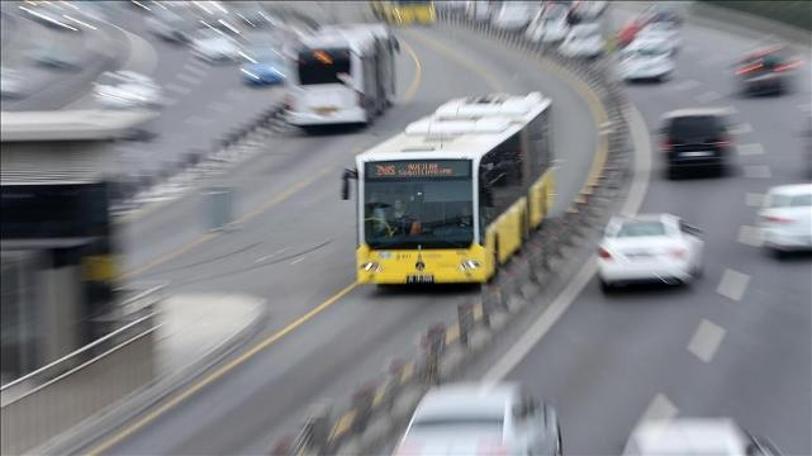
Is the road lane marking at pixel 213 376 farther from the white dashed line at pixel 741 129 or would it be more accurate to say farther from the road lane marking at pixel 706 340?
the white dashed line at pixel 741 129

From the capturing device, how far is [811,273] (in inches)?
1160

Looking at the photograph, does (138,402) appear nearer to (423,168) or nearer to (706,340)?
(423,168)

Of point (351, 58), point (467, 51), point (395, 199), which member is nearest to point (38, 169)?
point (395, 199)

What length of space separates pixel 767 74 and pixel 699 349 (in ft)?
121

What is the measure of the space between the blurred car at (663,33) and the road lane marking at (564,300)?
19455 millimetres

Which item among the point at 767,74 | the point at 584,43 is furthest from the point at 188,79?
the point at 767,74

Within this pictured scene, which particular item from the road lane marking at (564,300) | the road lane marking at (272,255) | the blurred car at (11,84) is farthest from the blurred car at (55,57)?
the road lane marking at (272,255)

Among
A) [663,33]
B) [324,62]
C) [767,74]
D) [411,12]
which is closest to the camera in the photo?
[324,62]

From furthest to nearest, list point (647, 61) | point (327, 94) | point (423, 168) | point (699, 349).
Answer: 1. point (647, 61)
2. point (327, 94)
3. point (423, 168)
4. point (699, 349)

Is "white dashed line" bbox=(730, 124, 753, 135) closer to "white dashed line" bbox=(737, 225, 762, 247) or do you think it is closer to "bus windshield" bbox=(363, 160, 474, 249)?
"white dashed line" bbox=(737, 225, 762, 247)

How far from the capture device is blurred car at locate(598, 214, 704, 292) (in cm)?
2831

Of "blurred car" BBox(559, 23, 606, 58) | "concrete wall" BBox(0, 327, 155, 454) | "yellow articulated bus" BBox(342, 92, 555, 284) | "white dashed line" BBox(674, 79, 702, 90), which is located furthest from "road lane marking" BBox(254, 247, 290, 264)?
"blurred car" BBox(559, 23, 606, 58)

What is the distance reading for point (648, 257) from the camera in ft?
92.9

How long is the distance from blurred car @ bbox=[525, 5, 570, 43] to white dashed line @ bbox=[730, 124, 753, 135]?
28273mm
